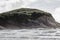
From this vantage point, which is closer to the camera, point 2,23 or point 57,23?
point 2,23

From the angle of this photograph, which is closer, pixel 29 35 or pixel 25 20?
pixel 29 35

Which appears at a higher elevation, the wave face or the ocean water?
the ocean water

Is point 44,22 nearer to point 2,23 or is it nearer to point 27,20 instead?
point 27,20

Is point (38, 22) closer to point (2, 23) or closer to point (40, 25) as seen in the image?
point (40, 25)

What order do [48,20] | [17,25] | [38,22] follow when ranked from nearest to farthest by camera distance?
[17,25] → [38,22] → [48,20]

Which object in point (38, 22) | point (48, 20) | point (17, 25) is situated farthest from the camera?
point (48, 20)

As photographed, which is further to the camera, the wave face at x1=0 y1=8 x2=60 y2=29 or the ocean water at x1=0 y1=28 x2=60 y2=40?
the wave face at x1=0 y1=8 x2=60 y2=29

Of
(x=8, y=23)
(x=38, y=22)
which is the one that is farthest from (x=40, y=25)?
(x=8, y=23)

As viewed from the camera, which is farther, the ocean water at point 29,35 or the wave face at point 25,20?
the wave face at point 25,20

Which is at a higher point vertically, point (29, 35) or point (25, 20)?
point (29, 35)

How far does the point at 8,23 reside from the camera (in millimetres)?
141500

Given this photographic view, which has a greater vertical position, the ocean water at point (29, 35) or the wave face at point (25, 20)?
the ocean water at point (29, 35)

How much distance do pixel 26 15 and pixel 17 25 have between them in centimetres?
1245

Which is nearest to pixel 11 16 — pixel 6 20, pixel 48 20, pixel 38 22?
pixel 6 20
